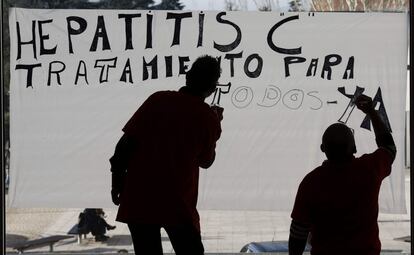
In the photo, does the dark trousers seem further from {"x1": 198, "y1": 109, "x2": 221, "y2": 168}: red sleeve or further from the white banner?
the white banner

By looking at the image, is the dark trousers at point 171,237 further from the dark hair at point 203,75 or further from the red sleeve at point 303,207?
the dark hair at point 203,75

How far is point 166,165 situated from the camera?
286cm

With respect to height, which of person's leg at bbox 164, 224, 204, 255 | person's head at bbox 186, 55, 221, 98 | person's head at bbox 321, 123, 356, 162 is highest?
person's head at bbox 186, 55, 221, 98

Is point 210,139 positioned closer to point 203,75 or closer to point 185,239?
point 203,75

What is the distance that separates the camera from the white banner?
513cm

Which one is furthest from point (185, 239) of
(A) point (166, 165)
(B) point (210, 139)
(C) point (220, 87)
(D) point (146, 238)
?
(C) point (220, 87)

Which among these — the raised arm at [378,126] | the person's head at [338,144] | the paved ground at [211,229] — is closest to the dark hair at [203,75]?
the person's head at [338,144]

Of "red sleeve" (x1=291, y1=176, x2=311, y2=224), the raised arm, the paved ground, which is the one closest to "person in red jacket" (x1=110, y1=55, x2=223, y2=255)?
"red sleeve" (x1=291, y1=176, x2=311, y2=224)

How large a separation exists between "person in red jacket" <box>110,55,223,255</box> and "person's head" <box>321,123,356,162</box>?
47 centimetres

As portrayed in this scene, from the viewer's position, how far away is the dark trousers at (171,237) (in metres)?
2.88

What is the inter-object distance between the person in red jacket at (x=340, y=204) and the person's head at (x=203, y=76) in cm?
54

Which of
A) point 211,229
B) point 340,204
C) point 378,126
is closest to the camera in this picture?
point 340,204

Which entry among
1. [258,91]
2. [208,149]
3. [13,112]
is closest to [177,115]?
[208,149]

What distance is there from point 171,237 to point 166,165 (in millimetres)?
305
